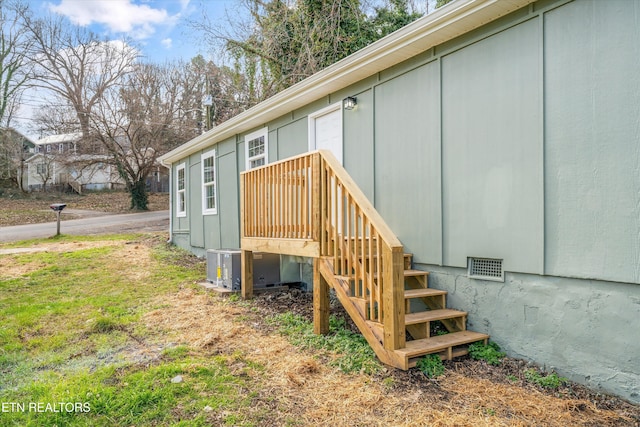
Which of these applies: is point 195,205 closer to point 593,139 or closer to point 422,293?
point 422,293

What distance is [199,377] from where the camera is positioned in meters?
3.19

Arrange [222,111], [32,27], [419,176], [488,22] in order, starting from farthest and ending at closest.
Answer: [32,27], [222,111], [419,176], [488,22]

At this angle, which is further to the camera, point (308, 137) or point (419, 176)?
point (308, 137)

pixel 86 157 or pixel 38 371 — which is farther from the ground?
pixel 86 157

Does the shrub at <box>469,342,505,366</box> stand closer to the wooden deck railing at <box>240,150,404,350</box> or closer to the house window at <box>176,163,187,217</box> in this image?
the wooden deck railing at <box>240,150,404,350</box>

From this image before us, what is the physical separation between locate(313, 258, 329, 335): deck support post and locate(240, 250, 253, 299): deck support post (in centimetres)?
193

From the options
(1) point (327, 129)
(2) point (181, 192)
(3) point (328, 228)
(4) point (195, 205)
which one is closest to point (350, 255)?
(3) point (328, 228)

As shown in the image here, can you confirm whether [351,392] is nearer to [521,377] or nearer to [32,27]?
[521,377]

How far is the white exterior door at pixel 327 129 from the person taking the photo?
565 centimetres

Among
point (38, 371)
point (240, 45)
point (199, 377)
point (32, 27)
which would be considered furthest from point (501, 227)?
point (32, 27)

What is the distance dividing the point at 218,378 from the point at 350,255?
59.8 inches

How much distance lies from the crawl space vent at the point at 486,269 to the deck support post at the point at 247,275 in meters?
3.17

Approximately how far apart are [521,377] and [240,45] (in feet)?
38.5

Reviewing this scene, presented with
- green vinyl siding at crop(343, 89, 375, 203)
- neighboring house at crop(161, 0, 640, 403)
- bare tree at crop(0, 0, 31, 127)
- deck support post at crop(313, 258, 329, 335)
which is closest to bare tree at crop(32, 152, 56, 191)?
bare tree at crop(0, 0, 31, 127)
